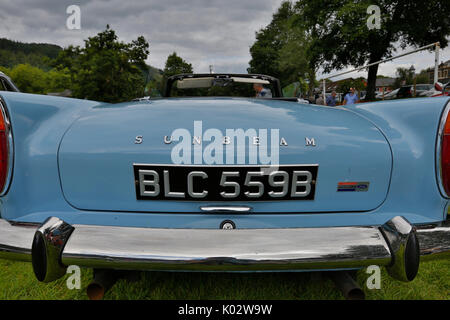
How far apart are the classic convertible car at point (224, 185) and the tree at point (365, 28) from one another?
18.5 meters

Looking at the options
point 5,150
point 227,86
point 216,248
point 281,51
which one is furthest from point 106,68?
point 281,51

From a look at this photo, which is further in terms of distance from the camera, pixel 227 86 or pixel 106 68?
pixel 106 68

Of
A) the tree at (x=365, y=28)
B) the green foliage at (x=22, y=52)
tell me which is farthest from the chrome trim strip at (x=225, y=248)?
the green foliage at (x=22, y=52)

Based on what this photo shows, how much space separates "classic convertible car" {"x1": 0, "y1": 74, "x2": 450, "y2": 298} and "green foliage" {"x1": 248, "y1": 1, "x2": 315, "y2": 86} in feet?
133

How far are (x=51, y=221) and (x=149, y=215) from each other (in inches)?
15.4

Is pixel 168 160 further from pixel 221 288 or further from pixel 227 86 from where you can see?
pixel 227 86

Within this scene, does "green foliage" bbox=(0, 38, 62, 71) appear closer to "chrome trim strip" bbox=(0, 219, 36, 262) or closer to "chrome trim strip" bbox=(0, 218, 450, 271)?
"chrome trim strip" bbox=(0, 219, 36, 262)

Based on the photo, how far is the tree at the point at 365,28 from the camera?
58.5 feet

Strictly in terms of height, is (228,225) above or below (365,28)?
below

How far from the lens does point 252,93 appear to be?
3.60 m

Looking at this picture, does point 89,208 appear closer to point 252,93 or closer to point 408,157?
point 408,157

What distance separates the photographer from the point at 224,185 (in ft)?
4.27

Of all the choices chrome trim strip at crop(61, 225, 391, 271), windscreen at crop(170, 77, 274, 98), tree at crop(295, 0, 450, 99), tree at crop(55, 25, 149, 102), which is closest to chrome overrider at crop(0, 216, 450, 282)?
chrome trim strip at crop(61, 225, 391, 271)

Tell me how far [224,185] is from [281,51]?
4313 cm
